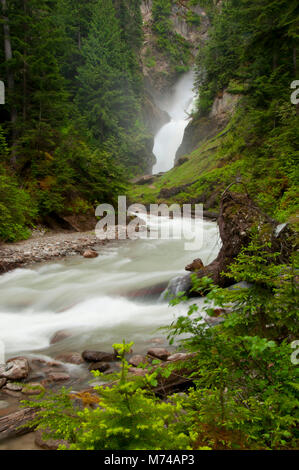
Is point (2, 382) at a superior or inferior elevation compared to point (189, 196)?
inferior

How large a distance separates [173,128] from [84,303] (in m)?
60.0

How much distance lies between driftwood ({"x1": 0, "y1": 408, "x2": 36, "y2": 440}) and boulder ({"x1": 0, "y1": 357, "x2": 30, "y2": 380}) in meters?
1.31

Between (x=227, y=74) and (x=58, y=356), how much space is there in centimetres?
3749

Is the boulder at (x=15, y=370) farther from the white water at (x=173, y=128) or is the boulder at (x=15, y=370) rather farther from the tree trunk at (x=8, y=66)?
the white water at (x=173, y=128)

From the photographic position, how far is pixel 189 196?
26.3 m

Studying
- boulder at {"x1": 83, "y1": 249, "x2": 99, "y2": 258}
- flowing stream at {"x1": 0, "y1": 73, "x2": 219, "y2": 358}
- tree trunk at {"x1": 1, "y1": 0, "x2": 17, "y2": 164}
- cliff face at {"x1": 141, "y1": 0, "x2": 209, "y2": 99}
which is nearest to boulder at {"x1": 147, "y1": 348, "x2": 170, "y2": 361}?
flowing stream at {"x1": 0, "y1": 73, "x2": 219, "y2": 358}

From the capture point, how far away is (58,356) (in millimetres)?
5133

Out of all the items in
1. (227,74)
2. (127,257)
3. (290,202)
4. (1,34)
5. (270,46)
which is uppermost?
(227,74)

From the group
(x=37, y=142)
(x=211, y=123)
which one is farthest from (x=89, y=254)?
(x=211, y=123)

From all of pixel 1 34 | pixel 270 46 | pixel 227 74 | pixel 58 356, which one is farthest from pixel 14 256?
pixel 227 74

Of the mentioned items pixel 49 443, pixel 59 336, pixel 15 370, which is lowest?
pixel 59 336

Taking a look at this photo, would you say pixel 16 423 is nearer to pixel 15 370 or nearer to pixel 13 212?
pixel 15 370

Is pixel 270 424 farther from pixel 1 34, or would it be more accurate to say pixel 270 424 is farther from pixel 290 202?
pixel 1 34
